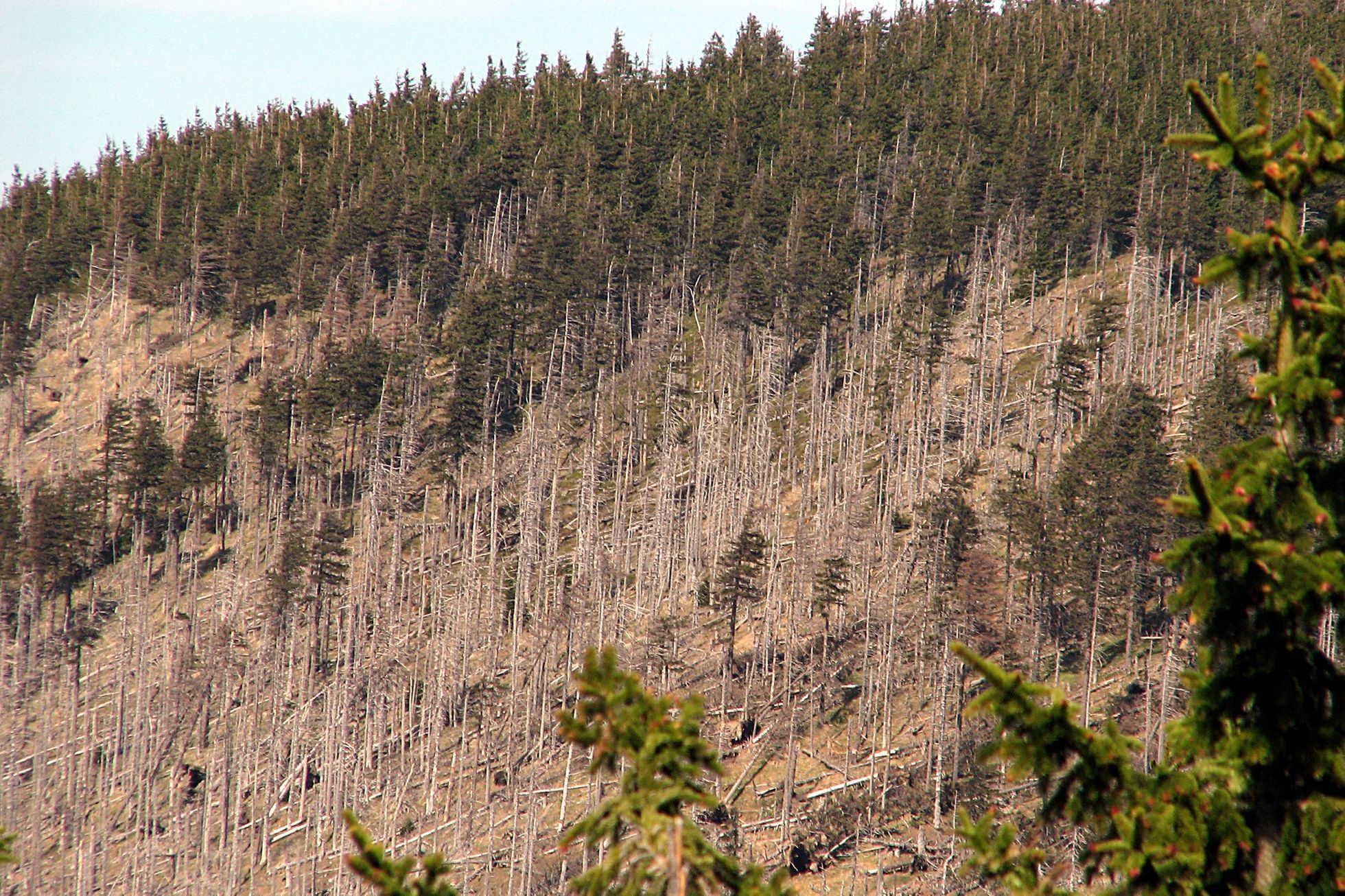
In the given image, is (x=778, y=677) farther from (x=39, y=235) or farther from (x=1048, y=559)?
(x=39, y=235)

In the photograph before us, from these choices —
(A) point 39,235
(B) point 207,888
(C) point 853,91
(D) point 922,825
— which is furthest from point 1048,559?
(A) point 39,235

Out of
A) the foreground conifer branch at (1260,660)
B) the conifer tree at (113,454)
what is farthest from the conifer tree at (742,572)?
the foreground conifer branch at (1260,660)

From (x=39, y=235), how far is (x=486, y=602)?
268 ft

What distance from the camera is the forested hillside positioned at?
194 feet

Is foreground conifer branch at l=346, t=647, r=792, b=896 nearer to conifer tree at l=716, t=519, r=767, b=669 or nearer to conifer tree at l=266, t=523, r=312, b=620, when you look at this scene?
conifer tree at l=716, t=519, r=767, b=669

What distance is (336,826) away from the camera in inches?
2596

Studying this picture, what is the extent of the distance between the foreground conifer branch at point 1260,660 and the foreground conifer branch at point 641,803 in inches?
92.1

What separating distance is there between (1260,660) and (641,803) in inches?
180

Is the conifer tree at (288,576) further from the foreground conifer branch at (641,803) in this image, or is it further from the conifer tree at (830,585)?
the foreground conifer branch at (641,803)

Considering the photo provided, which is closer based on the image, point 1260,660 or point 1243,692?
point 1260,660

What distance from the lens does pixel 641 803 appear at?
939cm

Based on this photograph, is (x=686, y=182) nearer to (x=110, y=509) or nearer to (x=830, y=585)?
(x=110, y=509)

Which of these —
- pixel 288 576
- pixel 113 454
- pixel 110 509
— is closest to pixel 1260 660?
pixel 288 576

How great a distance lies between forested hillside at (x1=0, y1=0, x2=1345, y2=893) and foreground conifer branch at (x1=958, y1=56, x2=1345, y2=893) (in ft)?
129
